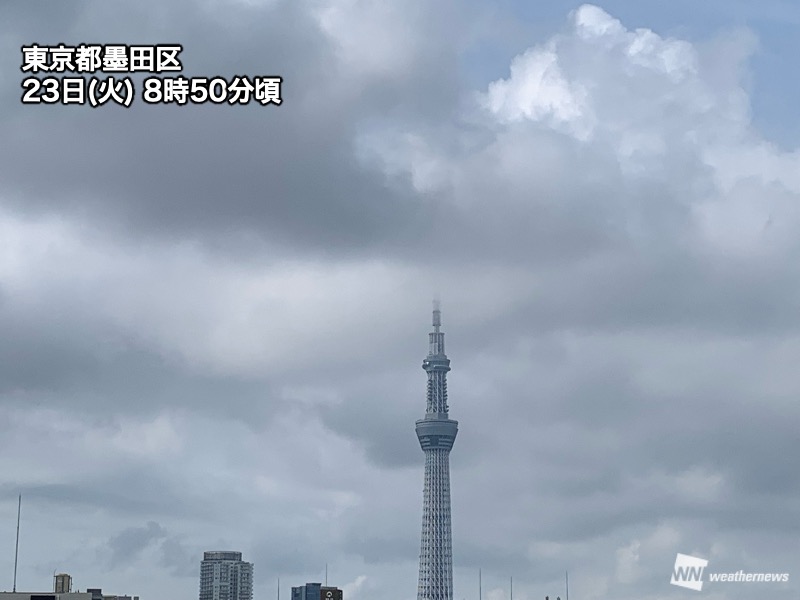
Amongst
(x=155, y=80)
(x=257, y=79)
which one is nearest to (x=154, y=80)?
(x=155, y=80)

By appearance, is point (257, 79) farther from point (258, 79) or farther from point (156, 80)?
point (156, 80)

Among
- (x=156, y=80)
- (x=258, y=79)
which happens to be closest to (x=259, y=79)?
(x=258, y=79)

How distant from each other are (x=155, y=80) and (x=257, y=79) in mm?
9078

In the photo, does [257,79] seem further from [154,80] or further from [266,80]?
[154,80]

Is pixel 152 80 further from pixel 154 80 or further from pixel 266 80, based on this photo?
pixel 266 80

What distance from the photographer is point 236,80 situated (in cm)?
13238

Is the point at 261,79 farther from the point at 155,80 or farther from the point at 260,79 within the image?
the point at 155,80

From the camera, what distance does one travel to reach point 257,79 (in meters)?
133

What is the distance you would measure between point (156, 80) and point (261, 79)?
9347 mm

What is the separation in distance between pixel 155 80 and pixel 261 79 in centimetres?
944

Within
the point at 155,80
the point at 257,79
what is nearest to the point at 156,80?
the point at 155,80

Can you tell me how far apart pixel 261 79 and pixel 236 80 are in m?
2.25

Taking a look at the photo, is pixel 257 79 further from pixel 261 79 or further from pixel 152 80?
pixel 152 80

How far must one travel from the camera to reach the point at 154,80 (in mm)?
131625
